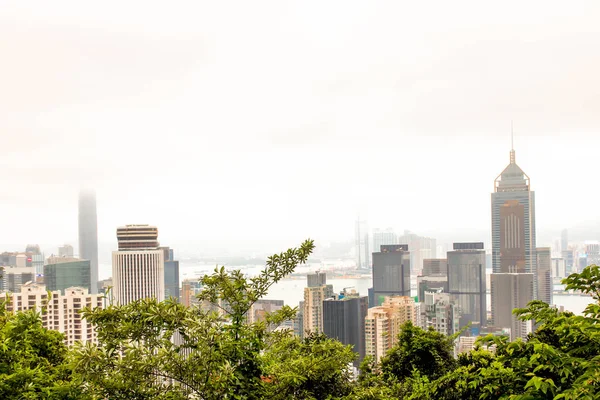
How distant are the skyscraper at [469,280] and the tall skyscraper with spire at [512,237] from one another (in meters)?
1.21

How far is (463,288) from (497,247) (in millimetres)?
6602

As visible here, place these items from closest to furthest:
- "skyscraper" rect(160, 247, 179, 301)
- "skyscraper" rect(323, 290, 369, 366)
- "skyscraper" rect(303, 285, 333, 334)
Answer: "skyscraper" rect(323, 290, 369, 366) < "skyscraper" rect(303, 285, 333, 334) < "skyscraper" rect(160, 247, 179, 301)

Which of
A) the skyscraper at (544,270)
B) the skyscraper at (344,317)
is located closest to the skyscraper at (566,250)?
the skyscraper at (544,270)

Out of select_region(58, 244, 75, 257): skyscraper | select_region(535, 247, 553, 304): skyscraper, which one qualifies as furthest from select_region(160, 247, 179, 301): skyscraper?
select_region(535, 247, 553, 304): skyscraper

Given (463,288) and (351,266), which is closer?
(351,266)

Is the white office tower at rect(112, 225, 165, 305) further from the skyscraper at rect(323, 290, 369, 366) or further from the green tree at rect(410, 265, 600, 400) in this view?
the green tree at rect(410, 265, 600, 400)

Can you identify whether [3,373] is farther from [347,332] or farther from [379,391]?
[347,332]

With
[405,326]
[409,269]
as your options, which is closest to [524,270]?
[409,269]

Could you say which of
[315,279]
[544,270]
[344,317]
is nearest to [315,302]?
[344,317]

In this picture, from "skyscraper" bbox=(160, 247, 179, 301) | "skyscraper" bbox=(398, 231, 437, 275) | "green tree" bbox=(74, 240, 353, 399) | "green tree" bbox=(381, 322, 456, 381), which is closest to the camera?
"green tree" bbox=(74, 240, 353, 399)

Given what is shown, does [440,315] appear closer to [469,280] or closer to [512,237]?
[469,280]

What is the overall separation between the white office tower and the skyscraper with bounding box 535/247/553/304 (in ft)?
104

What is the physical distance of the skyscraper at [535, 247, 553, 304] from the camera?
41625mm

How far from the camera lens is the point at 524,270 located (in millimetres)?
49656
